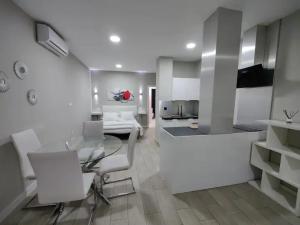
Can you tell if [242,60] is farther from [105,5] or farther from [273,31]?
[105,5]

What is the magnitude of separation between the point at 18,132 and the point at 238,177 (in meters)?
3.27

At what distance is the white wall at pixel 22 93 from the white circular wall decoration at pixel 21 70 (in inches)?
1.9

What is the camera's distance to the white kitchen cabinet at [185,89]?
404 centimetres

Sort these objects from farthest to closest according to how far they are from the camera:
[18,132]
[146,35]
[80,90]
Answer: [80,90]
[146,35]
[18,132]

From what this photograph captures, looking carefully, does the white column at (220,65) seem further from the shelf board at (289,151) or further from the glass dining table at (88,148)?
the glass dining table at (88,148)

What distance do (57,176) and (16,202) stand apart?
3.63 feet

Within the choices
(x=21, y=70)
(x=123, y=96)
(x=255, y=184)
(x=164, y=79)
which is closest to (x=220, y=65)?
(x=255, y=184)

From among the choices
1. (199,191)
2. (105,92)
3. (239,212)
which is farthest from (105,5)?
(105,92)

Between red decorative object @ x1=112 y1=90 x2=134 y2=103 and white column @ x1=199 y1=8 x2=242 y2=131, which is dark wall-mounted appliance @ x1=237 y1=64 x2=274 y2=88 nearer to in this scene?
white column @ x1=199 y1=8 x2=242 y2=131

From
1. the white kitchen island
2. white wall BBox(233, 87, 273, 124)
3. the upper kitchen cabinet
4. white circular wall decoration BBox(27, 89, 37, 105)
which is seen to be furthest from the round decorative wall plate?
white wall BBox(233, 87, 273, 124)

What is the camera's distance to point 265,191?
2.04 m

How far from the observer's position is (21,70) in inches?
74.9

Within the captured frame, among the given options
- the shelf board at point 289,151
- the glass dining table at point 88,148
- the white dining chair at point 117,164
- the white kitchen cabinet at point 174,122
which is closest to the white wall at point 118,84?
the white kitchen cabinet at point 174,122

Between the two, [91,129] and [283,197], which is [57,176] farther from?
[283,197]
